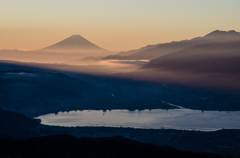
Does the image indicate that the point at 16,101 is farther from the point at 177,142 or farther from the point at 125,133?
the point at 177,142

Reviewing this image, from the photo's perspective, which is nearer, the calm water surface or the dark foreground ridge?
the dark foreground ridge

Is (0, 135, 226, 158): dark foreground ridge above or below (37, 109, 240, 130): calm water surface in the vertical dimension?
above

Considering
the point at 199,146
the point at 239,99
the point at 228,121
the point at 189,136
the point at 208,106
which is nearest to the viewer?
the point at 199,146

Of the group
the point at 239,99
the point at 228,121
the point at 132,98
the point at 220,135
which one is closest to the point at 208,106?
the point at 239,99

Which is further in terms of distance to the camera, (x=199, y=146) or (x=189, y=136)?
(x=189, y=136)

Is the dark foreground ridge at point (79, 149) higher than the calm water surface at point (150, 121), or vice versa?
the dark foreground ridge at point (79, 149)

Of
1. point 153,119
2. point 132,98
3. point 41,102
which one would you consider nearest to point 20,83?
point 41,102

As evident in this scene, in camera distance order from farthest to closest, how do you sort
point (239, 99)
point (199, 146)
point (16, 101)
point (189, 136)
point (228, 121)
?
point (239, 99)
point (16, 101)
point (228, 121)
point (189, 136)
point (199, 146)

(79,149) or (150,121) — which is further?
(150,121)

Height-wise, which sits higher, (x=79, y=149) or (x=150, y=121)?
(x=79, y=149)

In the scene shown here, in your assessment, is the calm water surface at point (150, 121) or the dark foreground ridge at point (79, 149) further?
the calm water surface at point (150, 121)
